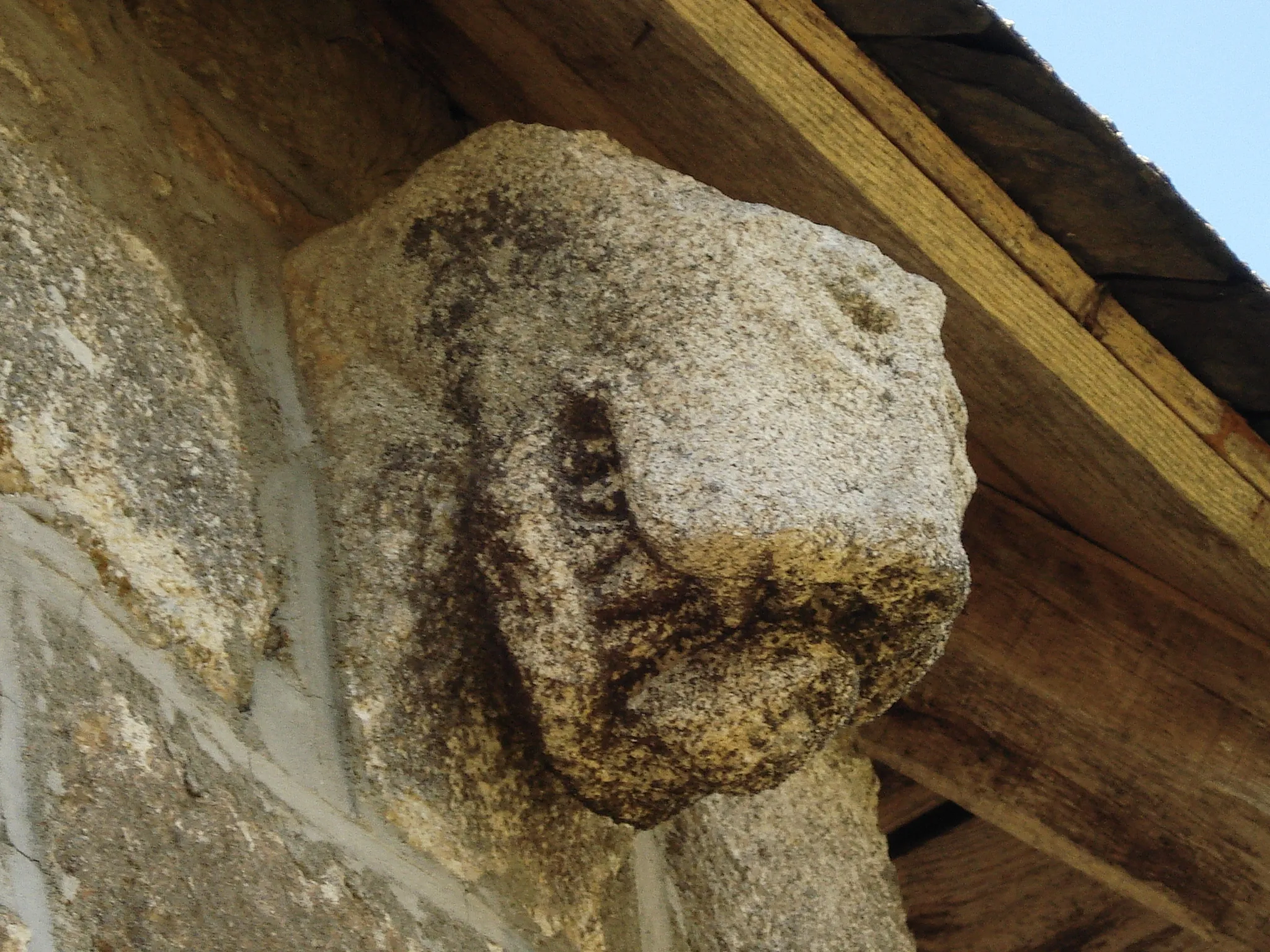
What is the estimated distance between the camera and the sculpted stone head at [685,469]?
3.21 feet

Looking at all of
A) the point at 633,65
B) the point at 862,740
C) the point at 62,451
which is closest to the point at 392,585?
the point at 62,451

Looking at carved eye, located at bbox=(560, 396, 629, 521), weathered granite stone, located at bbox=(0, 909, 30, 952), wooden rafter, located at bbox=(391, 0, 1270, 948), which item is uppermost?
wooden rafter, located at bbox=(391, 0, 1270, 948)

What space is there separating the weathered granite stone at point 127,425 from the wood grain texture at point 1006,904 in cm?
119

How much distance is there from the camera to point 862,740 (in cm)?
172

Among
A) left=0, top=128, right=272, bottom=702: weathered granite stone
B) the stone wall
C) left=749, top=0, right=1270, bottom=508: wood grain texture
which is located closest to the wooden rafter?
left=749, top=0, right=1270, bottom=508: wood grain texture

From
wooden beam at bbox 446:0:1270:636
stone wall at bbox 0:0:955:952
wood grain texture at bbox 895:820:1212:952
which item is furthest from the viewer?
wood grain texture at bbox 895:820:1212:952

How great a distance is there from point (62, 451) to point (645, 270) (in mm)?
410

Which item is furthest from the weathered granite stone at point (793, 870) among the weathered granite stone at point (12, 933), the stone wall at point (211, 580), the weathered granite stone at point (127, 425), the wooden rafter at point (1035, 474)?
the weathered granite stone at point (12, 933)

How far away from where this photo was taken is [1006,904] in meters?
2.00

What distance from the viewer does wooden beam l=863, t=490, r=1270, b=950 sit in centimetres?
164

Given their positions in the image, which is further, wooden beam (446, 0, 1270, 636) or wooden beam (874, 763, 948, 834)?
wooden beam (874, 763, 948, 834)

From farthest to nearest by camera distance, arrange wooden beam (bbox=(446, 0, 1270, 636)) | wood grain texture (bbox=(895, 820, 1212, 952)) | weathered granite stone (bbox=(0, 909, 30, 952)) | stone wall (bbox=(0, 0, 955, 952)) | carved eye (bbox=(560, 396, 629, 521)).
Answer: wood grain texture (bbox=(895, 820, 1212, 952))
wooden beam (bbox=(446, 0, 1270, 636))
carved eye (bbox=(560, 396, 629, 521))
stone wall (bbox=(0, 0, 955, 952))
weathered granite stone (bbox=(0, 909, 30, 952))

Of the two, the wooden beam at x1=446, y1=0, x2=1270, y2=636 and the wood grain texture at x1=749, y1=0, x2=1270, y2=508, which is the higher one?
the wood grain texture at x1=749, y1=0, x2=1270, y2=508

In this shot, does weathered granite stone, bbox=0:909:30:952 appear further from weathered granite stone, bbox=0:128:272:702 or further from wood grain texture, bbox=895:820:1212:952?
wood grain texture, bbox=895:820:1212:952
